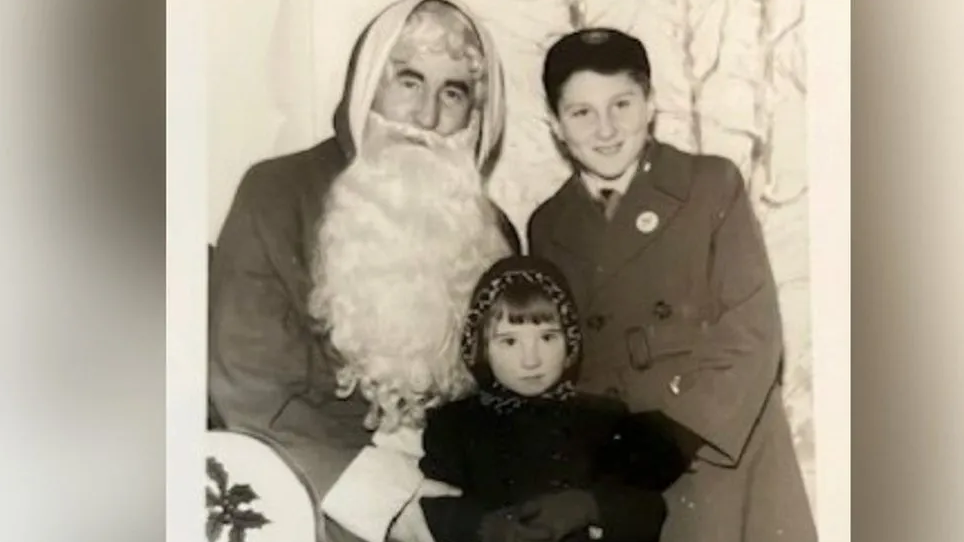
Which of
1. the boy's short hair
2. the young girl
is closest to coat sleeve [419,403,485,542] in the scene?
the young girl

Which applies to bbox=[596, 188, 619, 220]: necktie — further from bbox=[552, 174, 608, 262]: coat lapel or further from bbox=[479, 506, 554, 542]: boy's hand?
bbox=[479, 506, 554, 542]: boy's hand

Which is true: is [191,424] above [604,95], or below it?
below

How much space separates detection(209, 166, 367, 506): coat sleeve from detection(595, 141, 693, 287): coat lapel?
104 mm

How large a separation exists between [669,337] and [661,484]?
0.05 meters

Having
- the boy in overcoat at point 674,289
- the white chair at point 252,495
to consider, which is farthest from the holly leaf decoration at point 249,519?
the boy in overcoat at point 674,289

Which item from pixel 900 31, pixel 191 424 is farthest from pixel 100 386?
pixel 900 31

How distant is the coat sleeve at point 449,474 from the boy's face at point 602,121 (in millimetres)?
96

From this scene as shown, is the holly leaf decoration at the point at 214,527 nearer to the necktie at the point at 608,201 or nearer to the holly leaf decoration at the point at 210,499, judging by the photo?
the holly leaf decoration at the point at 210,499

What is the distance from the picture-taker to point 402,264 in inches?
14.7

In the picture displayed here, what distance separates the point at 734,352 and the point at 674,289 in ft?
0.10

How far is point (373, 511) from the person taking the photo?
→ 1.22 feet

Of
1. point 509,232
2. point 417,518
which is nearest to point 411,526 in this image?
point 417,518

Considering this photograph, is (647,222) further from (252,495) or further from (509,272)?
(252,495)

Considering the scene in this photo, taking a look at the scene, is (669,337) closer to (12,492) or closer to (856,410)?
(856,410)
